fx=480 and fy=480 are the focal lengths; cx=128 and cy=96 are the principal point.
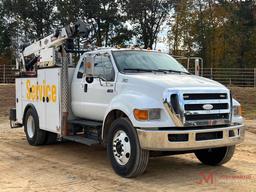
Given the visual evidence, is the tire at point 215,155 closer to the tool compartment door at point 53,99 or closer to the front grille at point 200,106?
the front grille at point 200,106

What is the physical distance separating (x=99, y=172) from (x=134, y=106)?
1555mm

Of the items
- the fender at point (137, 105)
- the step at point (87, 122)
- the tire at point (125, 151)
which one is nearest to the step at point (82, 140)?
the step at point (87, 122)

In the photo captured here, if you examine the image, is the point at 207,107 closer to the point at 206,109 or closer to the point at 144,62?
the point at 206,109

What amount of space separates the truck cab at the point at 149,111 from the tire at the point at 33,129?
2210 mm

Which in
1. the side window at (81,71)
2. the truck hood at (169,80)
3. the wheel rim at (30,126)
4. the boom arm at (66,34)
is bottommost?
the wheel rim at (30,126)

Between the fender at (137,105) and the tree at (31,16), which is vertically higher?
the tree at (31,16)

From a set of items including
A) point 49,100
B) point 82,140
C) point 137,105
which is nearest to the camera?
point 137,105

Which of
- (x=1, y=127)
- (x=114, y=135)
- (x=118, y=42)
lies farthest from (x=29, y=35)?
(x=114, y=135)

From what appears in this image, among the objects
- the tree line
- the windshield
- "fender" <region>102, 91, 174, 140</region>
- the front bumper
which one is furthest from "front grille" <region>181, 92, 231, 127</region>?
the tree line

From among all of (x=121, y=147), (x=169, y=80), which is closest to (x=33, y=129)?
(x=121, y=147)

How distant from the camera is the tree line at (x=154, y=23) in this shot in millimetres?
46344

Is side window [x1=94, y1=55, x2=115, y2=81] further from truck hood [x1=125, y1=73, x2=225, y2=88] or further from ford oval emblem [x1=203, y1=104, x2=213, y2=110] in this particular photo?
ford oval emblem [x1=203, y1=104, x2=213, y2=110]

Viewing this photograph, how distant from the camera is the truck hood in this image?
26.0ft

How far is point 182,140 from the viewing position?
25.0 feet
